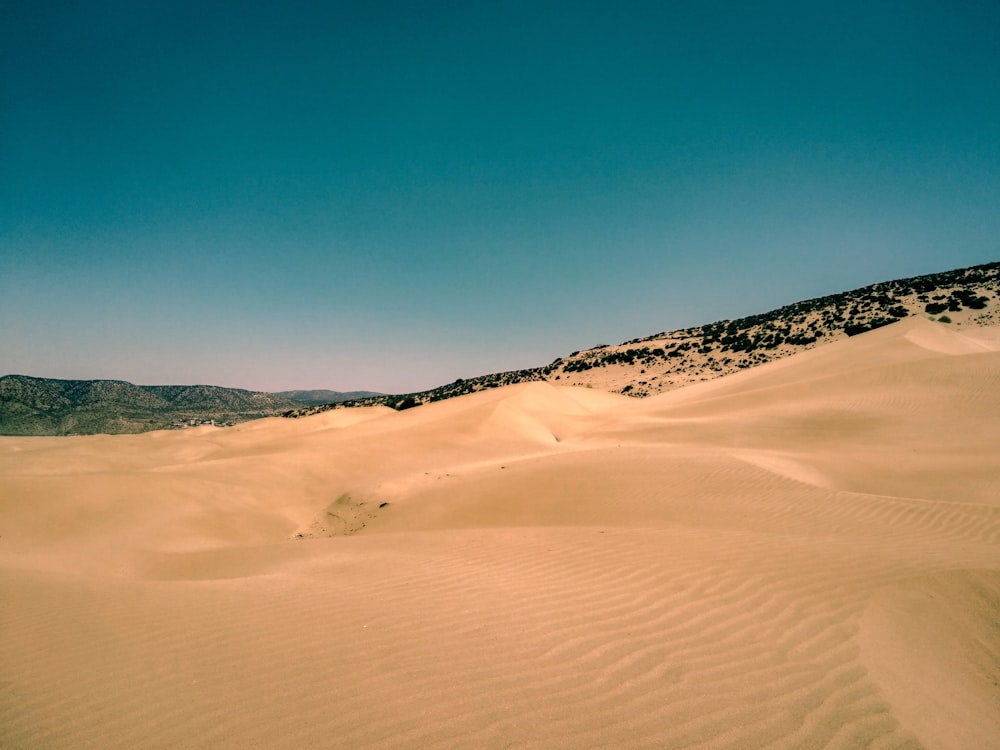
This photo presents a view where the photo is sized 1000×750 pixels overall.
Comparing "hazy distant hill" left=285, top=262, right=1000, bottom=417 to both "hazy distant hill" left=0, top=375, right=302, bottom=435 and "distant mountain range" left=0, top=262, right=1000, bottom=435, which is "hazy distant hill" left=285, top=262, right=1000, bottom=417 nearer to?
"distant mountain range" left=0, top=262, right=1000, bottom=435

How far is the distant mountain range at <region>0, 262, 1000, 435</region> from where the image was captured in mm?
43375

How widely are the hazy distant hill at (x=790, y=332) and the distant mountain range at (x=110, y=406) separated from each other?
44.0 metres

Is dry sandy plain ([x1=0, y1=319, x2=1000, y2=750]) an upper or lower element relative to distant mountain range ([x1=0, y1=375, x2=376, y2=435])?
lower

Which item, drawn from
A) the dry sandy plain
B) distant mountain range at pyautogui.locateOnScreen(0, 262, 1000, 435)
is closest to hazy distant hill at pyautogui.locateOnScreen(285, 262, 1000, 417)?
distant mountain range at pyautogui.locateOnScreen(0, 262, 1000, 435)

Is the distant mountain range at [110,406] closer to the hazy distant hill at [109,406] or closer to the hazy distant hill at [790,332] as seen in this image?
the hazy distant hill at [109,406]

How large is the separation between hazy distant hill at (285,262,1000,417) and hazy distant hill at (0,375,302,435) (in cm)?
4451

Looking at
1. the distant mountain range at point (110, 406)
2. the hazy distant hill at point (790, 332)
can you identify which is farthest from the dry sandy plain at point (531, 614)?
the distant mountain range at point (110, 406)

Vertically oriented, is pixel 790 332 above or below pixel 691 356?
above

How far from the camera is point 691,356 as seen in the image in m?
51.5

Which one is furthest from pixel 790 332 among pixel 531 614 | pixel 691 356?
pixel 531 614

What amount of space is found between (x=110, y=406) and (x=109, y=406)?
0.62 feet

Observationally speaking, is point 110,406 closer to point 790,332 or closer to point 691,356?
point 691,356

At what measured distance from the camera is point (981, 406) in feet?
59.2

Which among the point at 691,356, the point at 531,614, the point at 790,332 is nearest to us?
the point at 531,614
